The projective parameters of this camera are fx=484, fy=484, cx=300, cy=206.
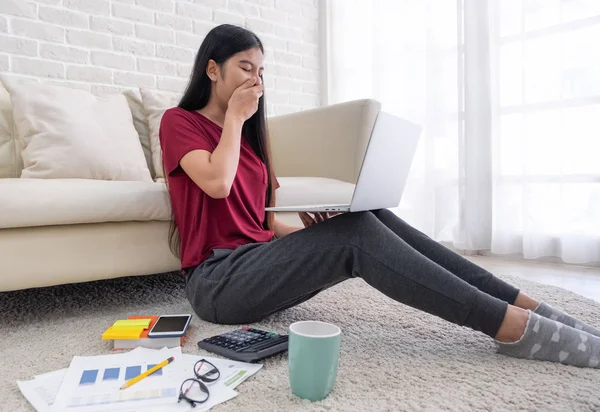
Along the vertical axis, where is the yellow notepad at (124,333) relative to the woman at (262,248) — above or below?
below

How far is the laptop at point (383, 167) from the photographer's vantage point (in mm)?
941

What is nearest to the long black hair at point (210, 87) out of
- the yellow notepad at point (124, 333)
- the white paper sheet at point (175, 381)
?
the yellow notepad at point (124, 333)

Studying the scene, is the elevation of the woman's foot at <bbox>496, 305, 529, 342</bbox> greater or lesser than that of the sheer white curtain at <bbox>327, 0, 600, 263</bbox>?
lesser

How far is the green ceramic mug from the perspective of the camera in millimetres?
733

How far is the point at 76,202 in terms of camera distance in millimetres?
1257

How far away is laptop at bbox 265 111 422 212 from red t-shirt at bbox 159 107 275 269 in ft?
0.62

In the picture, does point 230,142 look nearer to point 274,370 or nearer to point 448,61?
point 274,370

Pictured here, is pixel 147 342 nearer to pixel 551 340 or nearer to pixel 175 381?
pixel 175 381

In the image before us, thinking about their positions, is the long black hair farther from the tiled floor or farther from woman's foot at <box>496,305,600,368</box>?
the tiled floor

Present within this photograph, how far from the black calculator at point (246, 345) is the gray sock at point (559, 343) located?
0.45 metres

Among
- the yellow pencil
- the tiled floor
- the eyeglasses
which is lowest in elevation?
the tiled floor

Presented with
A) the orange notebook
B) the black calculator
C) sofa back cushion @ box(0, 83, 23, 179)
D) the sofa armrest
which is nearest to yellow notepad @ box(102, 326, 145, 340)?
the orange notebook

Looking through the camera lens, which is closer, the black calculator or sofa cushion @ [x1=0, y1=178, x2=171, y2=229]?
the black calculator

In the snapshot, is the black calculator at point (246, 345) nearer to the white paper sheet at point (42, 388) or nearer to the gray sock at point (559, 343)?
the white paper sheet at point (42, 388)
